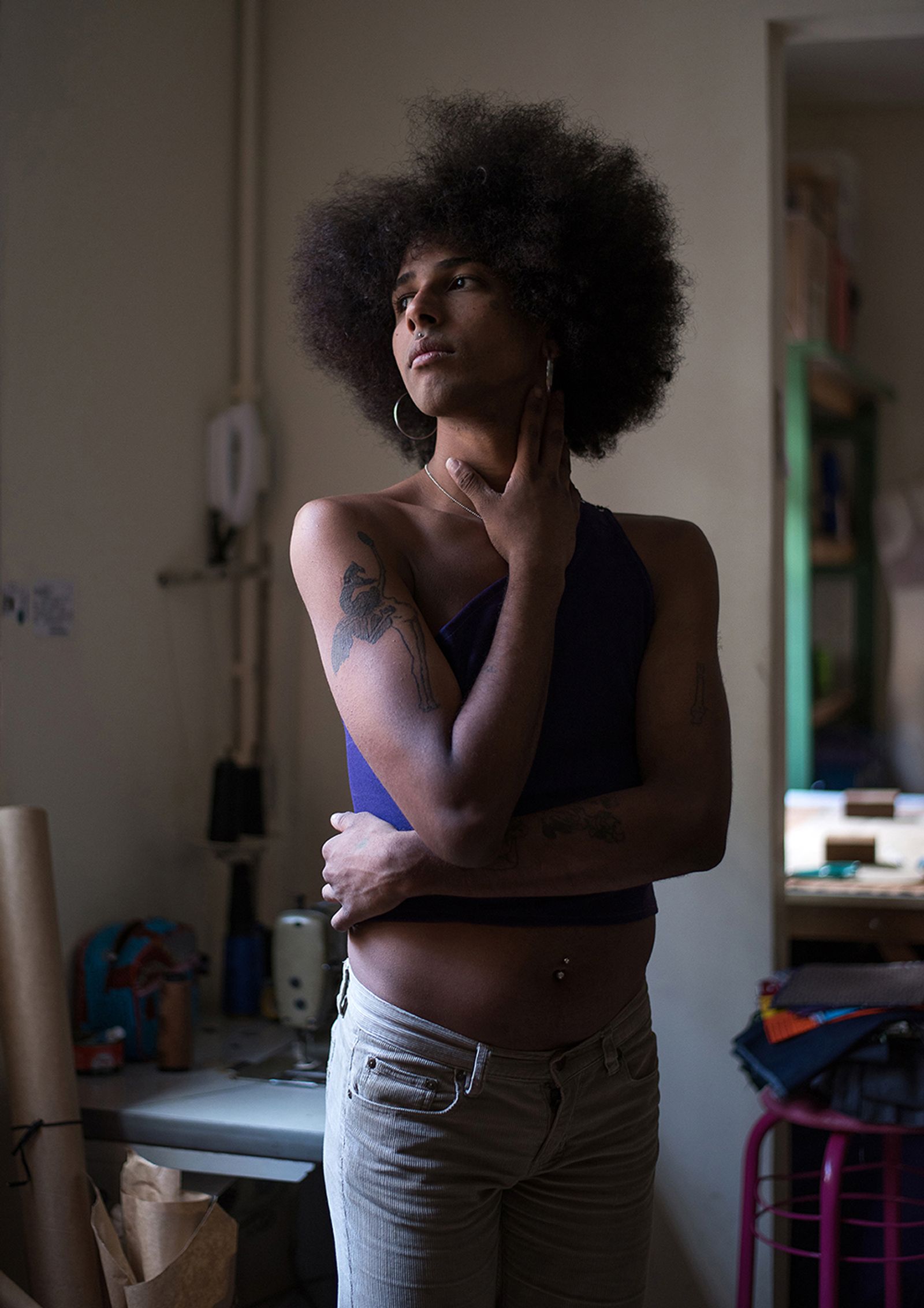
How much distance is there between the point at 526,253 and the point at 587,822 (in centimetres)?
65

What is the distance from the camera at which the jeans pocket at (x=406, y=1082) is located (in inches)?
44.6

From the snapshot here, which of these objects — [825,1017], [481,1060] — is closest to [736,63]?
[825,1017]

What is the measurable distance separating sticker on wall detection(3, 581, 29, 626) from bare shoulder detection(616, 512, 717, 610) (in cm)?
117

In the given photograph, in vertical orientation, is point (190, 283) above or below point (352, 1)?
below

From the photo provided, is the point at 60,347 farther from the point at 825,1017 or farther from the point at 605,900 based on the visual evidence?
the point at 825,1017

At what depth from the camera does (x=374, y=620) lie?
1.17m

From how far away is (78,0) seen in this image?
219 cm

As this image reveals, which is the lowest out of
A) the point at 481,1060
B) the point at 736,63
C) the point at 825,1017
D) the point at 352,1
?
the point at 825,1017

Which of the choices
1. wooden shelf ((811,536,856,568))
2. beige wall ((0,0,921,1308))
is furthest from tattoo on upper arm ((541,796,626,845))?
wooden shelf ((811,536,856,568))

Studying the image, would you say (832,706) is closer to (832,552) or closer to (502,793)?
(832,552)

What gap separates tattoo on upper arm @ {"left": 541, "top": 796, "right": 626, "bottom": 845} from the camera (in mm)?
1164

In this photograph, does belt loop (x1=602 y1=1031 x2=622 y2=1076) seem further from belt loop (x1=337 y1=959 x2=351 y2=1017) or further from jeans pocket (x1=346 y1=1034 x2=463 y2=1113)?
belt loop (x1=337 y1=959 x2=351 y2=1017)

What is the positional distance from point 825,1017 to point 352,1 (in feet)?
7.54

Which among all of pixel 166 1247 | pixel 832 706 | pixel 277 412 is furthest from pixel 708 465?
pixel 832 706
